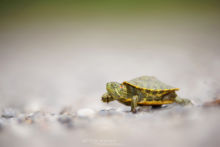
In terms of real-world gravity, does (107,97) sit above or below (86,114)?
above

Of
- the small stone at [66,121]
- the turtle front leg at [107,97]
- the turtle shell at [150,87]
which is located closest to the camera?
the small stone at [66,121]

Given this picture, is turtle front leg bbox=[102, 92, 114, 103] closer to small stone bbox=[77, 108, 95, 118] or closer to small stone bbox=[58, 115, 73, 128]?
small stone bbox=[77, 108, 95, 118]

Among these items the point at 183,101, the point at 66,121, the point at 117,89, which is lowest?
the point at 66,121

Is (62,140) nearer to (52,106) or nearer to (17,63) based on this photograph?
(52,106)

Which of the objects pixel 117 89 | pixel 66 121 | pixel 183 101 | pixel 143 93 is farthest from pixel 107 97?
pixel 183 101

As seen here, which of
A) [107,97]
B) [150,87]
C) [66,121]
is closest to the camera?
[66,121]

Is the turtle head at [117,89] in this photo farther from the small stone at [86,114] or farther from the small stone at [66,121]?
the small stone at [66,121]

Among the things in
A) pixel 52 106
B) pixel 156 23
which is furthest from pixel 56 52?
pixel 156 23

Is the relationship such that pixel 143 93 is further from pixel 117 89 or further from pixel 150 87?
pixel 117 89

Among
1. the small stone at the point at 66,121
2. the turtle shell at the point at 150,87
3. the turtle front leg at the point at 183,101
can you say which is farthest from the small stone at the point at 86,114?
the turtle front leg at the point at 183,101
